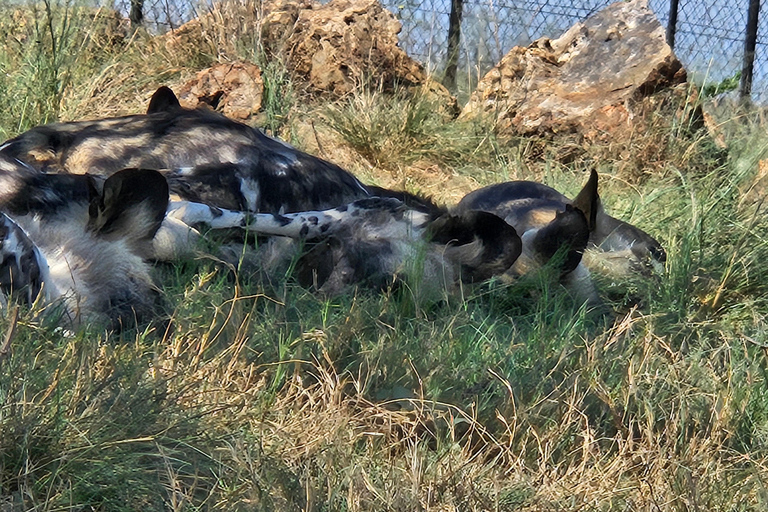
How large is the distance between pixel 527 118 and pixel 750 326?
313 cm

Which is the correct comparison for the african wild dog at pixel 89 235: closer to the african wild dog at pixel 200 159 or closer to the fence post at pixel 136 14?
the african wild dog at pixel 200 159

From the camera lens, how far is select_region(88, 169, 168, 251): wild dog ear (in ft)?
10.0

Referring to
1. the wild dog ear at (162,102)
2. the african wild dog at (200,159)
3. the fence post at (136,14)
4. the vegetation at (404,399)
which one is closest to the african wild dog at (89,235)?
the vegetation at (404,399)

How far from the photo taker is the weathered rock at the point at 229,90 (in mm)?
6047

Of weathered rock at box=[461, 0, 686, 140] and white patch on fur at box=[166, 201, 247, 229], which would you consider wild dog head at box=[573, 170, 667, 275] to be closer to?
white patch on fur at box=[166, 201, 247, 229]

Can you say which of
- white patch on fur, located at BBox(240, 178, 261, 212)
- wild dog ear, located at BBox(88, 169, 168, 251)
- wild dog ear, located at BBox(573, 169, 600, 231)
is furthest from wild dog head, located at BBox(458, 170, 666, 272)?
wild dog ear, located at BBox(88, 169, 168, 251)

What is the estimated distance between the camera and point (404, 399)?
2371mm

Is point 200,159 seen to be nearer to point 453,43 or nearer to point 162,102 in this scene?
point 162,102

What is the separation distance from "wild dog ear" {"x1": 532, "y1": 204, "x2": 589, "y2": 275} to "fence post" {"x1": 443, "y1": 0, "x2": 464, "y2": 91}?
3.86 metres

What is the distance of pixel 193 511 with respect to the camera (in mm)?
1832

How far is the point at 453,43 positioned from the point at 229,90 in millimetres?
2535

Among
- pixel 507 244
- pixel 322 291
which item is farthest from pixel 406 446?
pixel 507 244

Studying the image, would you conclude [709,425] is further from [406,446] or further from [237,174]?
[237,174]

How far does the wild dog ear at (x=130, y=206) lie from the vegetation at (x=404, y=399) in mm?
168
